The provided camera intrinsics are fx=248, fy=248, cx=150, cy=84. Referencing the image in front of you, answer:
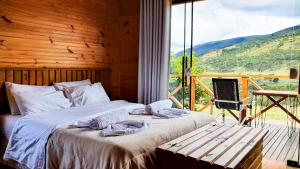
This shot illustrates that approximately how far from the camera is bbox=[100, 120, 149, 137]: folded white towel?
6.59ft

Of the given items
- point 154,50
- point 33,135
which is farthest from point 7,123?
point 154,50

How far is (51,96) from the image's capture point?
3039mm

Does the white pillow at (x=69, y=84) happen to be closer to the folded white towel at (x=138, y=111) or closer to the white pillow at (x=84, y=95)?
the white pillow at (x=84, y=95)

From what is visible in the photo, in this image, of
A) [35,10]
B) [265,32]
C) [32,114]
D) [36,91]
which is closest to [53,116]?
[32,114]

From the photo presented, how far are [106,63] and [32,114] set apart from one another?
1857 mm

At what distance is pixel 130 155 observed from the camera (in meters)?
1.75

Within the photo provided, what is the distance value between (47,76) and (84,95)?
56 cm

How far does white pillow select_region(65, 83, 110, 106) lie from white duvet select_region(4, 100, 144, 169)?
2.19 ft

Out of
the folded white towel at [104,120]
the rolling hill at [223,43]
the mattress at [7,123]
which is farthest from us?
the rolling hill at [223,43]

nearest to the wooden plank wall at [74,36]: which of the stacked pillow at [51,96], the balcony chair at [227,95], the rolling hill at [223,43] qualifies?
the stacked pillow at [51,96]

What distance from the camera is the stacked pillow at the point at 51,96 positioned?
2787mm

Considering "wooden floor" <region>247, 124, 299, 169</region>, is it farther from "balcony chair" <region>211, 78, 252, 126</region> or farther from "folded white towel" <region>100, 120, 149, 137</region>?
"folded white towel" <region>100, 120, 149, 137</region>

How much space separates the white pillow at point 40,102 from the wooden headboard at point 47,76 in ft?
1.03

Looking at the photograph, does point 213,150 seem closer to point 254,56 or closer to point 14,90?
point 14,90
